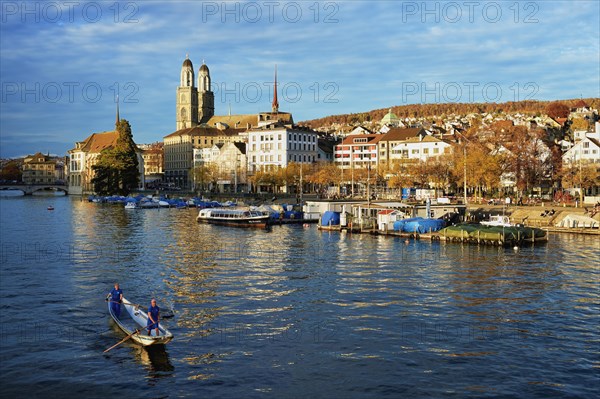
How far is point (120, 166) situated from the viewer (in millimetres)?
147750

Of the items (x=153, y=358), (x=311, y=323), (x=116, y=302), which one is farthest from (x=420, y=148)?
(x=153, y=358)

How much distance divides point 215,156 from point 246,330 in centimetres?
14174

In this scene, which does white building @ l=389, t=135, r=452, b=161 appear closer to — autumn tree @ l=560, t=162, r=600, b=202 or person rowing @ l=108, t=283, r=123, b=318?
autumn tree @ l=560, t=162, r=600, b=202

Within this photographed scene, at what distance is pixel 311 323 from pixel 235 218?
5418 centimetres

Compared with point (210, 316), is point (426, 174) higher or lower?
higher

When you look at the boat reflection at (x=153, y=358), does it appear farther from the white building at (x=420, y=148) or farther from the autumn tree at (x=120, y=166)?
the autumn tree at (x=120, y=166)

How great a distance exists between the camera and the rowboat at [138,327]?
25.8 metres

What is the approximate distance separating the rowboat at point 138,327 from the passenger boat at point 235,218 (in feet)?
164

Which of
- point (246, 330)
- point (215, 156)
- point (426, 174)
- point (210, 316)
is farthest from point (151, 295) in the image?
point (215, 156)

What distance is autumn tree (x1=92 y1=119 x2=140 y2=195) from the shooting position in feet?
483

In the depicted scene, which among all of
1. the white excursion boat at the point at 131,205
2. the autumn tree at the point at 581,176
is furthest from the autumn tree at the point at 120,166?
the autumn tree at the point at 581,176

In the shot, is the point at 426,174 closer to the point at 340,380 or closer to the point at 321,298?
the point at 321,298

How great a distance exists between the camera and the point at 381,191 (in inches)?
4892

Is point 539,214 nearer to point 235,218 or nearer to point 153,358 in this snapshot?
point 235,218
